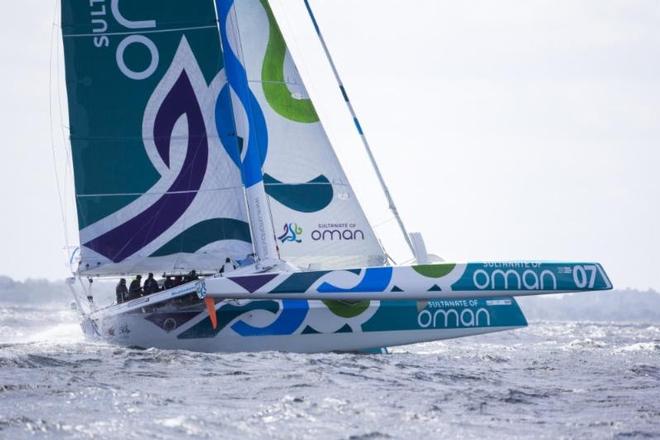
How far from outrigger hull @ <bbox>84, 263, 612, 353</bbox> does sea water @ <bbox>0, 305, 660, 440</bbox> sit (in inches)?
24.3

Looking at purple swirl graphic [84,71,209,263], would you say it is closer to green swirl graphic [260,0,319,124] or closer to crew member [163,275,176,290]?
crew member [163,275,176,290]

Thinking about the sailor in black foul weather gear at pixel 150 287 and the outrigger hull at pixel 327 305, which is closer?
the outrigger hull at pixel 327 305

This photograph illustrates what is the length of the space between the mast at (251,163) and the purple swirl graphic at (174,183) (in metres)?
0.61

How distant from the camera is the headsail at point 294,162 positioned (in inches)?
646

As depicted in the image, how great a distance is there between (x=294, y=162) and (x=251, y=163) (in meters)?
1.14

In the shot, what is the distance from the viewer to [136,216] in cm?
1602

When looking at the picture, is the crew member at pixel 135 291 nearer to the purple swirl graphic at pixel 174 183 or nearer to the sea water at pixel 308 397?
the purple swirl graphic at pixel 174 183

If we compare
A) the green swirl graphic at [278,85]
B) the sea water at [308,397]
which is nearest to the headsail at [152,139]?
the green swirl graphic at [278,85]

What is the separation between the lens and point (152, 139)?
16.0m

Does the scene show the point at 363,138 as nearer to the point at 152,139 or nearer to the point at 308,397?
the point at 152,139

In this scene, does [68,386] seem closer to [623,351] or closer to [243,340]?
[243,340]

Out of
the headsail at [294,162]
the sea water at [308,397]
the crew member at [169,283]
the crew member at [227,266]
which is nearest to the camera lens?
the sea water at [308,397]

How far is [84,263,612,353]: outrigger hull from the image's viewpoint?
14.2 metres

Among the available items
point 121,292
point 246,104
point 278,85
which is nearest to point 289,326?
point 121,292
